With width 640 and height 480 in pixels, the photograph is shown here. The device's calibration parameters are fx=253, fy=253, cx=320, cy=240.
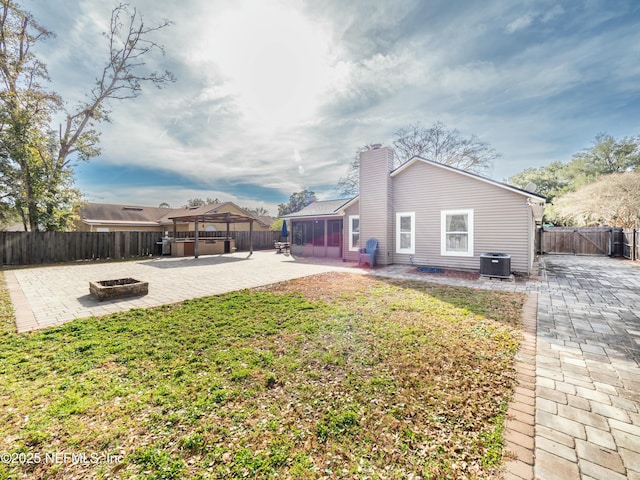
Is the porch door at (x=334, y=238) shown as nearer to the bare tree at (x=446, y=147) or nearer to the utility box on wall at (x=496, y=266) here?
the utility box on wall at (x=496, y=266)

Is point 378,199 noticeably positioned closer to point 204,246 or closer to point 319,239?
point 319,239

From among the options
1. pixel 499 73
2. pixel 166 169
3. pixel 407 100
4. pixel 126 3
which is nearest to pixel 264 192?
pixel 166 169

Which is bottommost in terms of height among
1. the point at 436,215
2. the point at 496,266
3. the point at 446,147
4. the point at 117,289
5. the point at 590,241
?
the point at 117,289

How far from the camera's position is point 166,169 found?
84.2 feet

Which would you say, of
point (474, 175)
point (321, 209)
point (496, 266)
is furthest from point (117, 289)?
point (321, 209)

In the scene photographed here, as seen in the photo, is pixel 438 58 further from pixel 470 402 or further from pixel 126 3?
pixel 126 3

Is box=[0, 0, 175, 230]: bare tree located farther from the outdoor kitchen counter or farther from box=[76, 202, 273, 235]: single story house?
box=[76, 202, 273, 235]: single story house

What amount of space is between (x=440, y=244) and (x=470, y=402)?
856 cm

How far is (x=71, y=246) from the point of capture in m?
12.6

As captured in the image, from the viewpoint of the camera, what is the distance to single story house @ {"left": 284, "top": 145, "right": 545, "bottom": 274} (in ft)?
28.2

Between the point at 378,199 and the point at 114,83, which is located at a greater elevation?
the point at 114,83

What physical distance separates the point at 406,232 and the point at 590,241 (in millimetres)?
13963

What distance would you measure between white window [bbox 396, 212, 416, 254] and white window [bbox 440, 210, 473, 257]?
3.70 feet

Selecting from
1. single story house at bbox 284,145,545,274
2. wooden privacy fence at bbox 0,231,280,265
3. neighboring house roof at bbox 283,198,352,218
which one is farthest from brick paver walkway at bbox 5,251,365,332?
neighboring house roof at bbox 283,198,352,218
